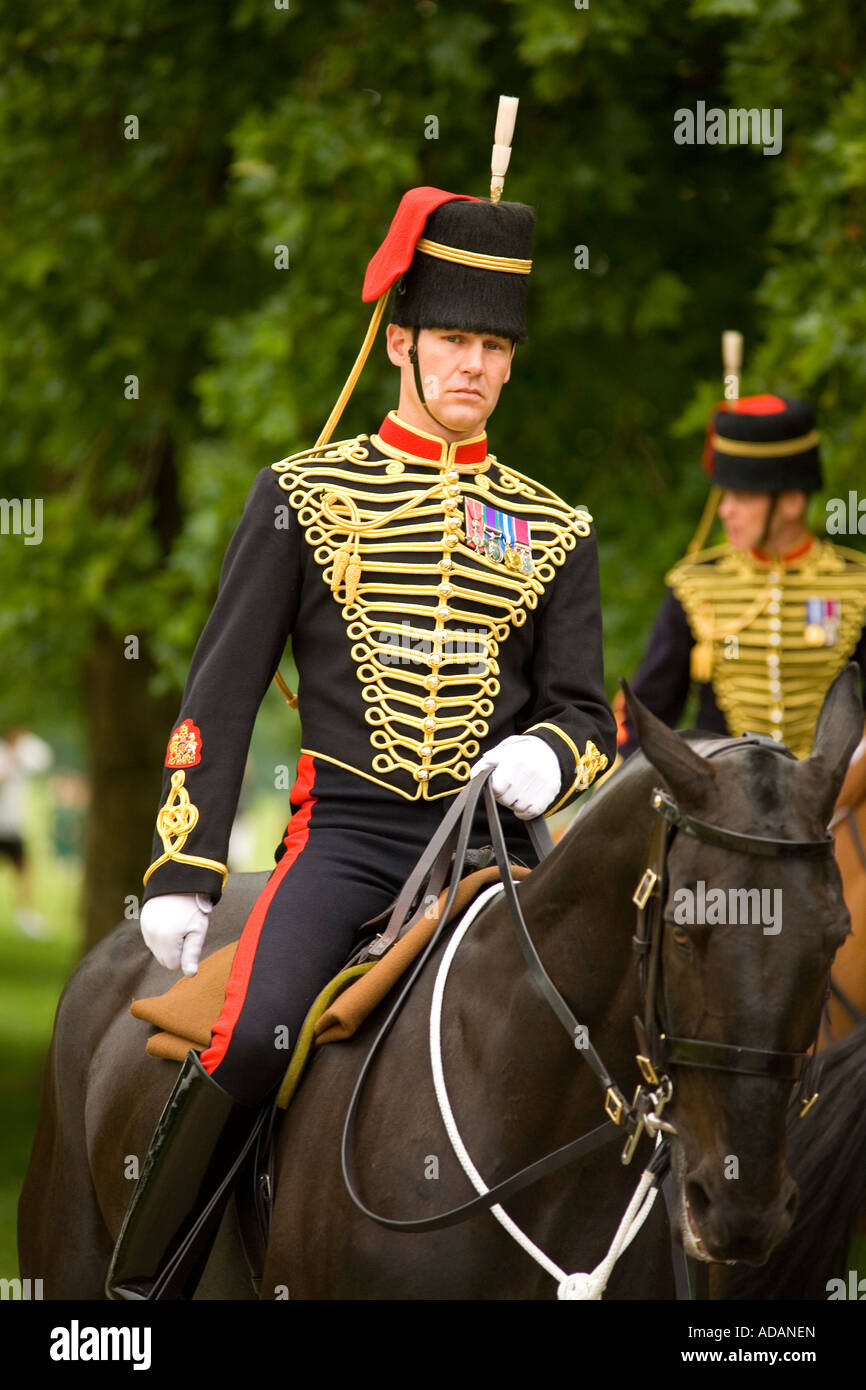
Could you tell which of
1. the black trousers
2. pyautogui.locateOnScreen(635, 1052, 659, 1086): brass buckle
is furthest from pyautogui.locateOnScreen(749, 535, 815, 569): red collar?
pyautogui.locateOnScreen(635, 1052, 659, 1086): brass buckle

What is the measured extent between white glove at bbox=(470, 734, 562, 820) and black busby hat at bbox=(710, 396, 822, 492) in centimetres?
333

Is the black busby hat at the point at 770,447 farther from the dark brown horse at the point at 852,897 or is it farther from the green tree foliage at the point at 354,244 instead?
the dark brown horse at the point at 852,897

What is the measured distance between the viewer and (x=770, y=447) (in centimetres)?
666

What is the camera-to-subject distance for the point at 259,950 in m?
3.64

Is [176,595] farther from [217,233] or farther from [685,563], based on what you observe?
[685,563]

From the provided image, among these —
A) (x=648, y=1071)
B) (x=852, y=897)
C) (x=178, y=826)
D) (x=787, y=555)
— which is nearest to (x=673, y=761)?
(x=648, y=1071)

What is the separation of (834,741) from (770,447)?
3.86 metres

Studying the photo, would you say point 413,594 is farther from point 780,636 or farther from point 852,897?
point 780,636

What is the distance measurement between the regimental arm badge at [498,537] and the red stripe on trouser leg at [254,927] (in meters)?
0.54

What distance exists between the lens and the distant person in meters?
21.0

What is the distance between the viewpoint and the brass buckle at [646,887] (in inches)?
114

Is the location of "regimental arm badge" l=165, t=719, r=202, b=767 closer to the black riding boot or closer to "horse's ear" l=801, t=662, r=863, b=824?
the black riding boot

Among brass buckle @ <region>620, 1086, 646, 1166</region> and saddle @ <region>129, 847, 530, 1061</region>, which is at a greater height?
saddle @ <region>129, 847, 530, 1061</region>
